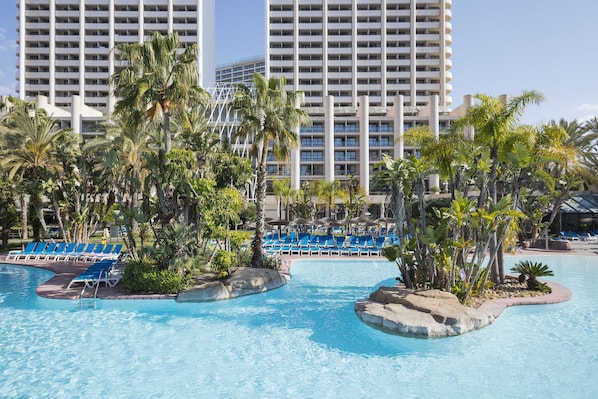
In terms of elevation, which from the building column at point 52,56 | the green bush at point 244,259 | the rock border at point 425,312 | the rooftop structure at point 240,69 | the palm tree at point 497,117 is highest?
the rooftop structure at point 240,69

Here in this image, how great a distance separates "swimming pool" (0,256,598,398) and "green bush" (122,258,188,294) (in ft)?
1.96

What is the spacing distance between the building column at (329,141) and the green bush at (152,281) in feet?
143

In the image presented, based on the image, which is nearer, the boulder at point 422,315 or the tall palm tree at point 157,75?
the boulder at point 422,315

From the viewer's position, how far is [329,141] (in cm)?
5584

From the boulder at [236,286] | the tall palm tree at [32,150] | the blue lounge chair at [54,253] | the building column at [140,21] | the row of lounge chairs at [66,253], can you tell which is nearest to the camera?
the boulder at [236,286]

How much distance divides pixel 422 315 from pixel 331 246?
13.8 m

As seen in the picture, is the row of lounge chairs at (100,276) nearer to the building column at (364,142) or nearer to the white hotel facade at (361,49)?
the building column at (364,142)

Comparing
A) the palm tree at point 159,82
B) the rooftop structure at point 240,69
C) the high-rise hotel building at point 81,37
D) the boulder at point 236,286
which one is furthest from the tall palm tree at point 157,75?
the rooftop structure at point 240,69

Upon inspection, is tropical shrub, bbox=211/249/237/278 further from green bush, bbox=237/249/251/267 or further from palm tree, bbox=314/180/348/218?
palm tree, bbox=314/180/348/218

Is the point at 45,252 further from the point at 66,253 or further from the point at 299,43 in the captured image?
the point at 299,43

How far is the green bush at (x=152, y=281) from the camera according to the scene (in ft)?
41.9

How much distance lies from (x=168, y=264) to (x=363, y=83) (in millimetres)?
60038

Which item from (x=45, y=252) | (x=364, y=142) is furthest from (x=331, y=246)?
(x=364, y=142)

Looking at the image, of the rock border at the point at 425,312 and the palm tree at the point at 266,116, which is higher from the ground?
the palm tree at the point at 266,116
